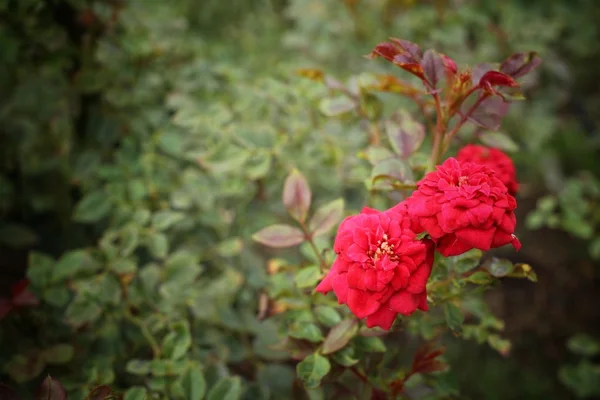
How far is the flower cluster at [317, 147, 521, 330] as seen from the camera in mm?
674

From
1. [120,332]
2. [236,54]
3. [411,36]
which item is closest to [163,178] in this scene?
[120,332]

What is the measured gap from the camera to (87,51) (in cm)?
150

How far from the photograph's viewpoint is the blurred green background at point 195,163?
117 centimetres

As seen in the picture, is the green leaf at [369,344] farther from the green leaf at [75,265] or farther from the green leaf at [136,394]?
the green leaf at [75,265]

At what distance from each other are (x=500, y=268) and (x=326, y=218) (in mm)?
353

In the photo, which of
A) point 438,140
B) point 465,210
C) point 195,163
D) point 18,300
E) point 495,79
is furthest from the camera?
point 195,163

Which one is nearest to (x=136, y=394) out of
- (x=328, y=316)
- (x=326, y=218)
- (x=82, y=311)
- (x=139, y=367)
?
(x=139, y=367)

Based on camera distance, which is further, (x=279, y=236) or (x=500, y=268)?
(x=279, y=236)

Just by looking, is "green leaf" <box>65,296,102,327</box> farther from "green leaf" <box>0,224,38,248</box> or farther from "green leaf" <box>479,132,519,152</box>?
"green leaf" <box>479,132,519,152</box>

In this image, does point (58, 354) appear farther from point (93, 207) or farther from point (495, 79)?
point (495, 79)

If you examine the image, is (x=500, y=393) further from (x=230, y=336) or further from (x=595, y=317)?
(x=230, y=336)

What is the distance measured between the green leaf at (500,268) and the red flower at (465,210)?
3.7 inches

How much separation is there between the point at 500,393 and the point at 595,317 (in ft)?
1.95

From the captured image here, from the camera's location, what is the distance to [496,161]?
926mm
